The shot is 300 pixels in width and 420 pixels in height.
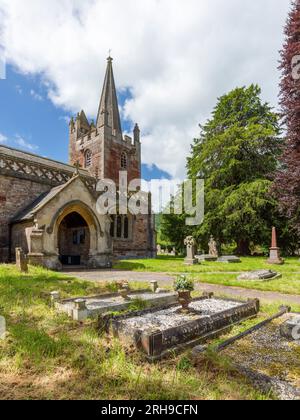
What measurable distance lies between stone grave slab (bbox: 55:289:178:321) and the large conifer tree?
10.8 metres

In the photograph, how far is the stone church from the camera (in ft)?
45.0

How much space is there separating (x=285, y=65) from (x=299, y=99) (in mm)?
3203

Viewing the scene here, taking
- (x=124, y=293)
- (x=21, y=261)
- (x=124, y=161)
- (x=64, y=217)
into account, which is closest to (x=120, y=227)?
(x=64, y=217)

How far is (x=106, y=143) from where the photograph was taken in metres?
27.3

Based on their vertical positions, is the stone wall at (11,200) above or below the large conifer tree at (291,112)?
below

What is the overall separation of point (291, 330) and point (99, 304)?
4.29 m

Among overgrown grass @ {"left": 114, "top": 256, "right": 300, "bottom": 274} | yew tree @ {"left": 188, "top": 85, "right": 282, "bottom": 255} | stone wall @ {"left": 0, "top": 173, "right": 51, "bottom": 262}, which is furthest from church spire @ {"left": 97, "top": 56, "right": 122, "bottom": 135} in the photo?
overgrown grass @ {"left": 114, "top": 256, "right": 300, "bottom": 274}

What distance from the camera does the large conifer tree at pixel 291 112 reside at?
1455 cm

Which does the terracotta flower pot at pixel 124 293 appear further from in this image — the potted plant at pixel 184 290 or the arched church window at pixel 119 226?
the arched church window at pixel 119 226

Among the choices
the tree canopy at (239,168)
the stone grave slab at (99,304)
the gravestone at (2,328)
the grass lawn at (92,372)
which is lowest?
the stone grave slab at (99,304)

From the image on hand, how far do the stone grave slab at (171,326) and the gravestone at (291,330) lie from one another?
3.29 feet

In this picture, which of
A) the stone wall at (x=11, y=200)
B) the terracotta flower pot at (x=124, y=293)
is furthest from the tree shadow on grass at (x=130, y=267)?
the terracotta flower pot at (x=124, y=293)

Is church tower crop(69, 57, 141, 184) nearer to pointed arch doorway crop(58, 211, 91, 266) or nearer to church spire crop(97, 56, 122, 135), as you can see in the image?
church spire crop(97, 56, 122, 135)
